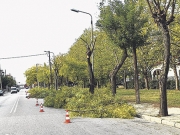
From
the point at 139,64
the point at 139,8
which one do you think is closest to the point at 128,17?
the point at 139,8

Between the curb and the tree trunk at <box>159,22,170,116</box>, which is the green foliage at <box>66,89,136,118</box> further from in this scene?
the tree trunk at <box>159,22,170,116</box>

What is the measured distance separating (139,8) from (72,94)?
8.02m

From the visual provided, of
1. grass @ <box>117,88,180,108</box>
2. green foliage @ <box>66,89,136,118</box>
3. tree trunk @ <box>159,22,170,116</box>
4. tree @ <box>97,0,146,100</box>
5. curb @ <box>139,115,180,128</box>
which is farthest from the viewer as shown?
tree @ <box>97,0,146,100</box>

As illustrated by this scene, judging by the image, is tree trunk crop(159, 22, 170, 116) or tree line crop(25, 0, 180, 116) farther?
tree line crop(25, 0, 180, 116)

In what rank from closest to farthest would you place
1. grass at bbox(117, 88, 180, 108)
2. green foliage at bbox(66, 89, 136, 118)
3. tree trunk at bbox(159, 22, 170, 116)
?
tree trunk at bbox(159, 22, 170, 116), green foliage at bbox(66, 89, 136, 118), grass at bbox(117, 88, 180, 108)

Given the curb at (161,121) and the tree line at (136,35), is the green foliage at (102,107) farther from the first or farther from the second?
the tree line at (136,35)

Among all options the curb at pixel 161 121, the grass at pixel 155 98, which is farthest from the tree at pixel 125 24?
the curb at pixel 161 121

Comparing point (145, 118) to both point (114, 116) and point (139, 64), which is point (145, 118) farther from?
point (139, 64)

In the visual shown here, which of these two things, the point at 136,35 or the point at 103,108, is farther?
the point at 136,35

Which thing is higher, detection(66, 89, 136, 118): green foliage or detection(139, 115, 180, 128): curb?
detection(66, 89, 136, 118): green foliage

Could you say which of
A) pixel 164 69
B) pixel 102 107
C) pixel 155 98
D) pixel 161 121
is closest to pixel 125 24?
pixel 102 107

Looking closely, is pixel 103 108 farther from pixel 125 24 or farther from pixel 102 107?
pixel 125 24

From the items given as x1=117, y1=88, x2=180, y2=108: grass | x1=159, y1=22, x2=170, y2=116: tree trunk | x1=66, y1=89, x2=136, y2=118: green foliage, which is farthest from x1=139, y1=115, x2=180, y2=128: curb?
x1=117, y1=88, x2=180, y2=108: grass

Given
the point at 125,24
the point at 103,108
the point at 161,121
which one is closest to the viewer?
the point at 161,121
